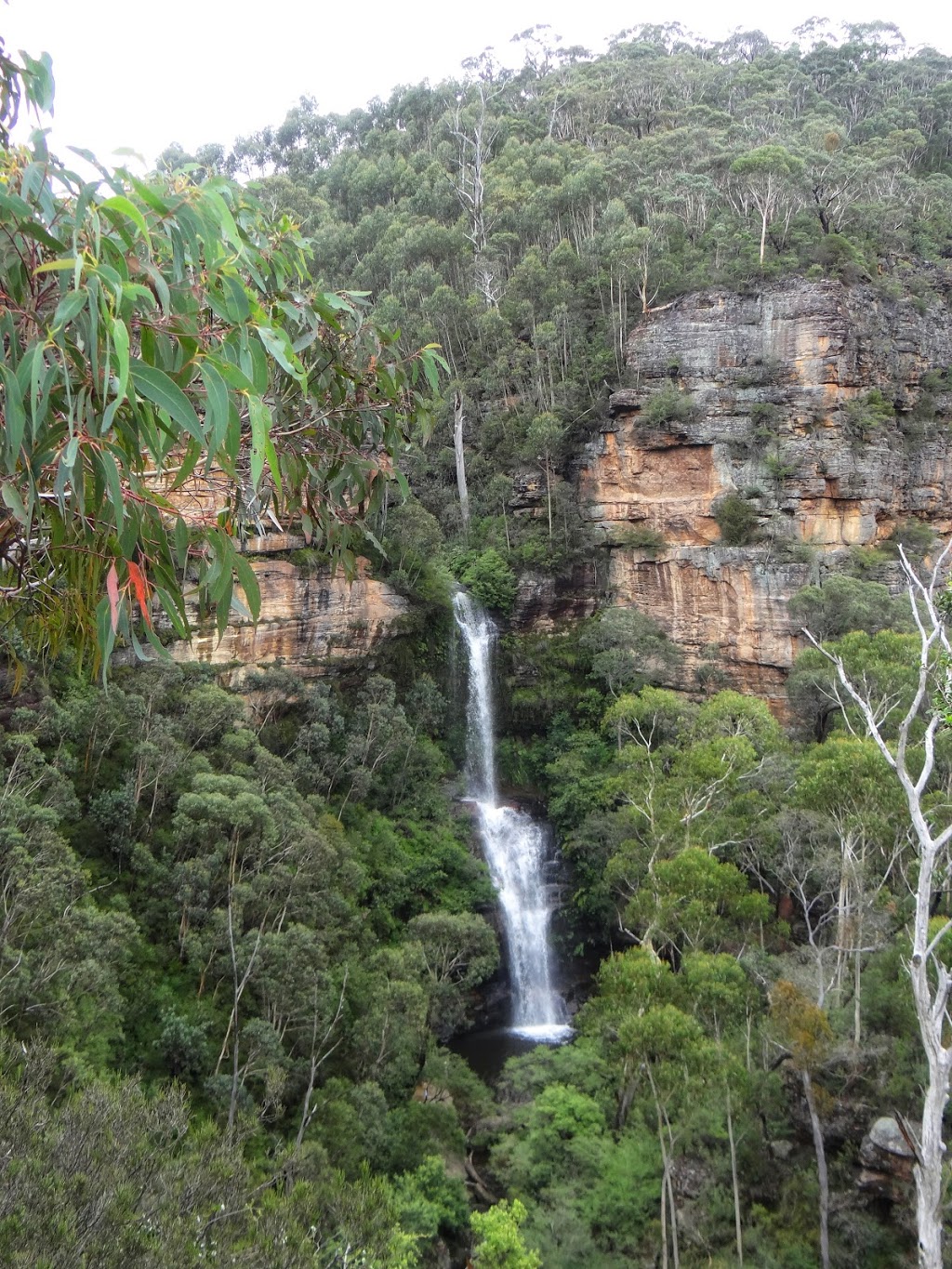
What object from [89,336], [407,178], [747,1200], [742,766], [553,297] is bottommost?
[747,1200]

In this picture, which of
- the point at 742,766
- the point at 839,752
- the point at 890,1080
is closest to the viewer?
the point at 890,1080

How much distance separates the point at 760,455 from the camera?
79.8 feet

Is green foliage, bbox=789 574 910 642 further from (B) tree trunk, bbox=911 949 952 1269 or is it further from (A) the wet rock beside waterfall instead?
(B) tree trunk, bbox=911 949 952 1269

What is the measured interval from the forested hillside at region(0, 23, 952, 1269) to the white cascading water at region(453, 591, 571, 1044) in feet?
1.41

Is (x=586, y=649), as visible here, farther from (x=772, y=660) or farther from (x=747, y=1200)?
(x=747, y=1200)

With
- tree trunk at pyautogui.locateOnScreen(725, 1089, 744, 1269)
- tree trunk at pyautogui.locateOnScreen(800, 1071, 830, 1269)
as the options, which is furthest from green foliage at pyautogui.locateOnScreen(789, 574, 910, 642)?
tree trunk at pyautogui.locateOnScreen(725, 1089, 744, 1269)

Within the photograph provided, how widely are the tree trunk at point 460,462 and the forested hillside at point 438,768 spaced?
170 mm

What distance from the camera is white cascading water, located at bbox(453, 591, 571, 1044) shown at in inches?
684

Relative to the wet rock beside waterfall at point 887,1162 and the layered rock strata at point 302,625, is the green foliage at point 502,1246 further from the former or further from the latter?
the layered rock strata at point 302,625

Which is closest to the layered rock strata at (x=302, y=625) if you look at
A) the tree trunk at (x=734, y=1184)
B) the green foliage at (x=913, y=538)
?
the tree trunk at (x=734, y=1184)

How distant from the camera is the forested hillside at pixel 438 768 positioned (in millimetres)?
2293

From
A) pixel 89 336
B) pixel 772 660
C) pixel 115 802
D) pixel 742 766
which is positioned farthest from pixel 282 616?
pixel 89 336

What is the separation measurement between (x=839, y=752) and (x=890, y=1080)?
14.3 ft

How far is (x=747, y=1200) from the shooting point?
33.4 ft
